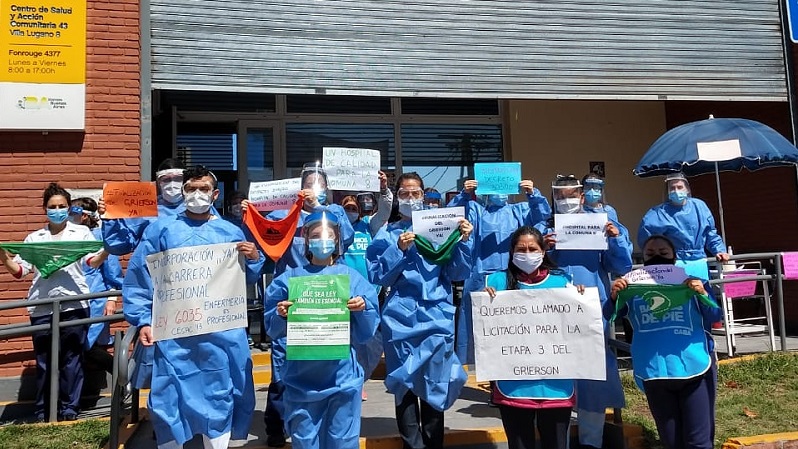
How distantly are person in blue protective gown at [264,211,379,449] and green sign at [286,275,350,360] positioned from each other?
66 mm

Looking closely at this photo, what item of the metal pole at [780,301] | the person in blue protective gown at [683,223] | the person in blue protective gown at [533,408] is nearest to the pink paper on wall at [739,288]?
the metal pole at [780,301]

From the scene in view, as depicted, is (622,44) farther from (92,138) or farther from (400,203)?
(92,138)

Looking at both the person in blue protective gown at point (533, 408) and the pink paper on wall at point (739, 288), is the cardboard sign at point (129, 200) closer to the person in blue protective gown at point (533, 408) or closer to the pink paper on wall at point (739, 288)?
the person in blue protective gown at point (533, 408)

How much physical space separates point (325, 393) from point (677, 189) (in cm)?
436

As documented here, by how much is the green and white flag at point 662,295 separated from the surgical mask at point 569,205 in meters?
1.04

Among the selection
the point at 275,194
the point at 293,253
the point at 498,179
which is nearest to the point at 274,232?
the point at 293,253

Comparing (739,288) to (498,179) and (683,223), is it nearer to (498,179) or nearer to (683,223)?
(683,223)

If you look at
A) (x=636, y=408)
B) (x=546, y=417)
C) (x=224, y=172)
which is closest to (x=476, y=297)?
(x=546, y=417)

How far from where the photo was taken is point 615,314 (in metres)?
4.13

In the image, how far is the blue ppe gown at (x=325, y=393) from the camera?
3.87 metres

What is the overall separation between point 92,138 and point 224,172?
12.0ft

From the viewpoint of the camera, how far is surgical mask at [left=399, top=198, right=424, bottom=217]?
4875 millimetres

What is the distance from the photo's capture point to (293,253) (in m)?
4.87

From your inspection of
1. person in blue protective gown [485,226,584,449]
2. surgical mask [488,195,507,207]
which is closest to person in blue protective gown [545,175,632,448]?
person in blue protective gown [485,226,584,449]
